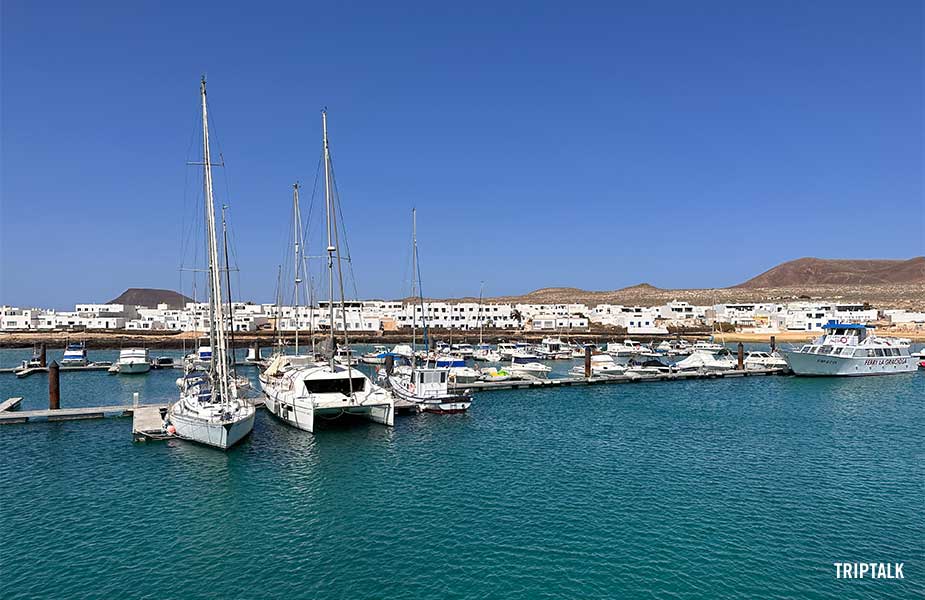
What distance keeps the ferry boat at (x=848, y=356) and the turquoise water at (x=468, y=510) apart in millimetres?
26012

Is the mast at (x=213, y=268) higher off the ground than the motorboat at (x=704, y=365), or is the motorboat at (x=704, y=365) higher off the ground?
the mast at (x=213, y=268)

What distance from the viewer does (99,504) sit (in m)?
22.9

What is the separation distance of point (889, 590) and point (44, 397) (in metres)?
58.2

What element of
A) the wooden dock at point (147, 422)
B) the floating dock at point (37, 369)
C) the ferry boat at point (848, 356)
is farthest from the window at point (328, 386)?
the ferry boat at point (848, 356)

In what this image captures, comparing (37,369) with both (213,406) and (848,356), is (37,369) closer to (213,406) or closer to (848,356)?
(213,406)

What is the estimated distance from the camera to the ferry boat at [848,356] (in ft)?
210

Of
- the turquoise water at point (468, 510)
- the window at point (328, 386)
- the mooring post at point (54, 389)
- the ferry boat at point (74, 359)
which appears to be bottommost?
the turquoise water at point (468, 510)

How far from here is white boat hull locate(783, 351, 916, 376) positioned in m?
63.8

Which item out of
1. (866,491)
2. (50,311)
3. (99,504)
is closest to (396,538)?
(99,504)

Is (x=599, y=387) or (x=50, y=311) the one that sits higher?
(x=50, y=311)

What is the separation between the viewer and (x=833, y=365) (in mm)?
63875

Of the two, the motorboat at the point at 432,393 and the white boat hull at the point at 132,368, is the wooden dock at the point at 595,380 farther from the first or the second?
the white boat hull at the point at 132,368

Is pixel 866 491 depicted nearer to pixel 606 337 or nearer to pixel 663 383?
pixel 663 383

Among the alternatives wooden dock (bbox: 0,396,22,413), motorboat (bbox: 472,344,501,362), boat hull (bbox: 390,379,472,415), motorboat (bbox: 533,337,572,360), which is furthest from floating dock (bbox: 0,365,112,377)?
motorboat (bbox: 533,337,572,360)
